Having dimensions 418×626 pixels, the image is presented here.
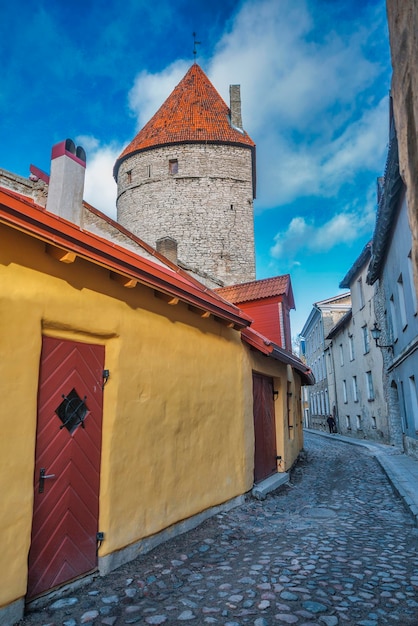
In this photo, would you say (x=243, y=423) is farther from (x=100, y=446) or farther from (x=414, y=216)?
(x=414, y=216)

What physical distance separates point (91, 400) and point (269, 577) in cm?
230

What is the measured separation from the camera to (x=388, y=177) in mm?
11008

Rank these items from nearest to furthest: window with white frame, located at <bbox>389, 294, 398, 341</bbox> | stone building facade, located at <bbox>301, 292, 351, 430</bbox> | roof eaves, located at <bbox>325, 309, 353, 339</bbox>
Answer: window with white frame, located at <bbox>389, 294, 398, 341</bbox> → roof eaves, located at <bbox>325, 309, 353, 339</bbox> → stone building facade, located at <bbox>301, 292, 351, 430</bbox>

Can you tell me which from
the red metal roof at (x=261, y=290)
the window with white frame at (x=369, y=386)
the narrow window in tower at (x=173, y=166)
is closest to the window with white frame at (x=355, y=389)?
the window with white frame at (x=369, y=386)

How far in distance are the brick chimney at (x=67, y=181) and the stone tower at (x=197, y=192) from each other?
19.0m

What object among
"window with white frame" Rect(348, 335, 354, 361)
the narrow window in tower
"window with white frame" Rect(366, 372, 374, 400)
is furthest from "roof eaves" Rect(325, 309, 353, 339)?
the narrow window in tower

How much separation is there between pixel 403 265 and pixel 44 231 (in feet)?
35.2

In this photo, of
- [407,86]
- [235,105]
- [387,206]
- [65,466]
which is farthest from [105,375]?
[235,105]

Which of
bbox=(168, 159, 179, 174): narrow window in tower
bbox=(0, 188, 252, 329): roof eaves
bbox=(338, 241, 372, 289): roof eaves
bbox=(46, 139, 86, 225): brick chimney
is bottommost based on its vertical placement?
bbox=(0, 188, 252, 329): roof eaves

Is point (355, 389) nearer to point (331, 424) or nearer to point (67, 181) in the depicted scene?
point (331, 424)

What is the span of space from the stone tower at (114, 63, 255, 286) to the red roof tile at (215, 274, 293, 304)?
455 inches

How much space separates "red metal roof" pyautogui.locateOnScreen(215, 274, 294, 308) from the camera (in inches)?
470

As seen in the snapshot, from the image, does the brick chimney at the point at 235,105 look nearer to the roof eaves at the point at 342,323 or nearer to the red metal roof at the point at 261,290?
the roof eaves at the point at 342,323

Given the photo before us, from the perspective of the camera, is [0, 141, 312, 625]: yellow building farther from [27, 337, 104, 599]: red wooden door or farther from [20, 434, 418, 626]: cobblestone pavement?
[20, 434, 418, 626]: cobblestone pavement
